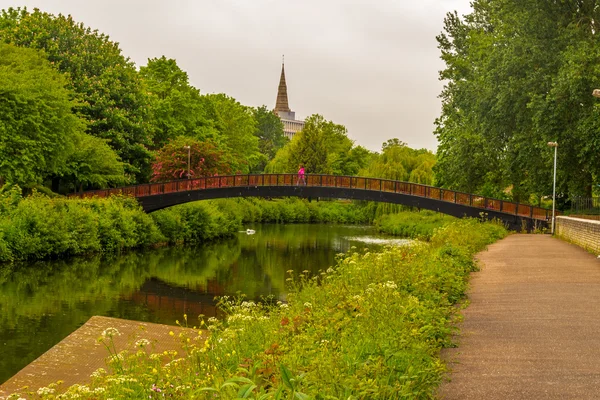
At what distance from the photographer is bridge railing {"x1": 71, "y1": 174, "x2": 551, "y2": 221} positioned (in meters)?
42.2

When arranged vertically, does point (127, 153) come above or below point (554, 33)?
below

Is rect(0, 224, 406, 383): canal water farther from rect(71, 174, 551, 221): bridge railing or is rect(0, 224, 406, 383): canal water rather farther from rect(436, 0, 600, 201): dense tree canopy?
rect(436, 0, 600, 201): dense tree canopy

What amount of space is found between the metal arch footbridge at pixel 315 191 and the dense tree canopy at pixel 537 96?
10.3ft

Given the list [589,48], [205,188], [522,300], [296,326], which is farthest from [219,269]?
[296,326]

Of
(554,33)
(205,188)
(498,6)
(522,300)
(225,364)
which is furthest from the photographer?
(205,188)

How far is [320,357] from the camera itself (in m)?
5.89

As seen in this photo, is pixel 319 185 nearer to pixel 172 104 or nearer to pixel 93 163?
pixel 93 163

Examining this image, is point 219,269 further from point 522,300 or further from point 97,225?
point 522,300

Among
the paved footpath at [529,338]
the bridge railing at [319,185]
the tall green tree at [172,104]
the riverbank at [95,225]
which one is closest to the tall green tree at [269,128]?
the tall green tree at [172,104]

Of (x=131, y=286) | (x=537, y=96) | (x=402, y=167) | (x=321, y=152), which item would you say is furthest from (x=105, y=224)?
(x=321, y=152)

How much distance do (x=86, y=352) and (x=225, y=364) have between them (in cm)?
582

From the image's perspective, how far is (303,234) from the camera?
2186 inches

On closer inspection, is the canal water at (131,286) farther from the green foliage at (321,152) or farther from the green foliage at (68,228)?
the green foliage at (321,152)

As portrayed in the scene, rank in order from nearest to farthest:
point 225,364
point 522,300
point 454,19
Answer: point 225,364 → point 522,300 → point 454,19
